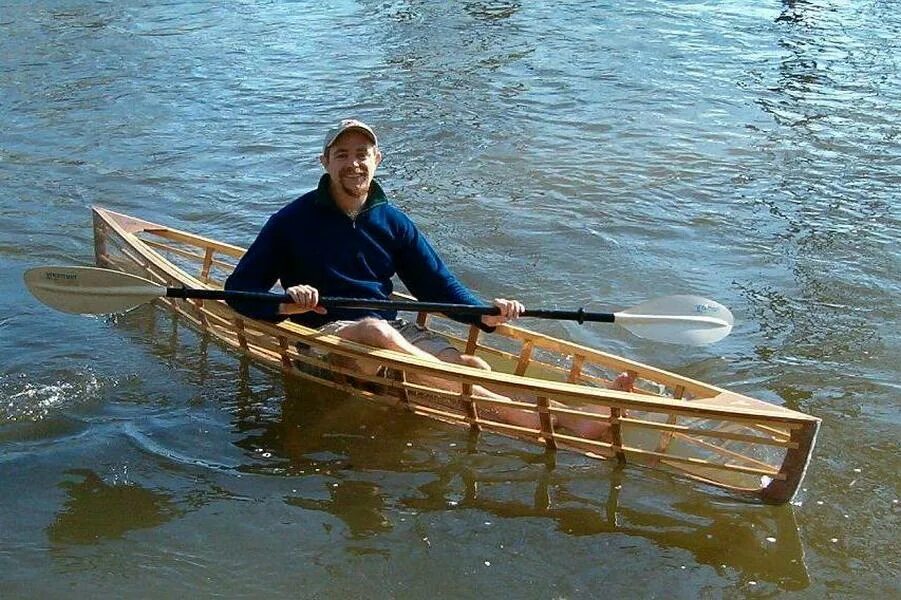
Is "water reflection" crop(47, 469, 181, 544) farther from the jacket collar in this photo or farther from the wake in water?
the jacket collar

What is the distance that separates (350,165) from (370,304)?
696mm

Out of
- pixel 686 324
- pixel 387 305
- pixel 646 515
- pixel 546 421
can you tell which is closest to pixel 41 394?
pixel 387 305

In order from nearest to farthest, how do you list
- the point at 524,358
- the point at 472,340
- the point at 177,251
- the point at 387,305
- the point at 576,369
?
1. the point at 387,305
2. the point at 576,369
3. the point at 524,358
4. the point at 472,340
5. the point at 177,251

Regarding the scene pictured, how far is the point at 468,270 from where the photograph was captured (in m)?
7.41

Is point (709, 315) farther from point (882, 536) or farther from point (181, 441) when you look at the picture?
point (181, 441)

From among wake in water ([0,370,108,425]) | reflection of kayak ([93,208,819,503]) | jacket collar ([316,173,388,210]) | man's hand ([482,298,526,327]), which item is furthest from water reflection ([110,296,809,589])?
jacket collar ([316,173,388,210])

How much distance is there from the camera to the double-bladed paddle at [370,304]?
16.0ft

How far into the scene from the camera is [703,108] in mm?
11461

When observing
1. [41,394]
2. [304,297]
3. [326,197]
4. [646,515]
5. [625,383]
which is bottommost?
[646,515]

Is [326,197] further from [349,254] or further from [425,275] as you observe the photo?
[425,275]

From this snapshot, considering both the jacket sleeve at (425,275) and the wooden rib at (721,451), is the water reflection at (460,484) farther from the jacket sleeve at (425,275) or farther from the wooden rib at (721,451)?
the jacket sleeve at (425,275)

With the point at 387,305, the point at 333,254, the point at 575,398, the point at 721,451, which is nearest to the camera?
the point at 575,398

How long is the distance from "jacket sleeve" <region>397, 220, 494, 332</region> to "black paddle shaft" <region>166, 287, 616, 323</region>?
11.4 inches

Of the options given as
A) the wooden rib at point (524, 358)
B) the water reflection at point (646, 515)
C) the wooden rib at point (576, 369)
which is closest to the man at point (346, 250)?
the wooden rib at point (524, 358)
